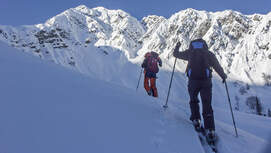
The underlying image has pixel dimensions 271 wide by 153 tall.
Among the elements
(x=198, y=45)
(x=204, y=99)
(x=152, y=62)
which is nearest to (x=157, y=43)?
(x=152, y=62)

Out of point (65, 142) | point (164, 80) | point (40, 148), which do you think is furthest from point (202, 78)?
point (164, 80)

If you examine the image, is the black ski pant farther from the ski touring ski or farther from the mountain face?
the mountain face

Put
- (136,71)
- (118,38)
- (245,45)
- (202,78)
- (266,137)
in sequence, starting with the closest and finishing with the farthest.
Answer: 1. (202,78)
2. (266,137)
3. (136,71)
4. (245,45)
5. (118,38)

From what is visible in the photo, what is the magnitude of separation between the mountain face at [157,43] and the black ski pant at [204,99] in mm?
83876

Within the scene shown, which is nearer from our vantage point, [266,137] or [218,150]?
[218,150]

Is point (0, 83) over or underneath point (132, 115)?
over

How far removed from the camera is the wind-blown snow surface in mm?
2523

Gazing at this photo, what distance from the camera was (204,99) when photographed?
496cm

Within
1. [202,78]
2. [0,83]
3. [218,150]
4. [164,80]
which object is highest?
[164,80]

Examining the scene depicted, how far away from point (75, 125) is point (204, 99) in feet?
Answer: 9.74

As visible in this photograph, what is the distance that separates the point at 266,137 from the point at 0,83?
603cm

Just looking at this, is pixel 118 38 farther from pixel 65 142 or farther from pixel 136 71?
pixel 65 142

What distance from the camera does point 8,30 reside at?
16825 cm

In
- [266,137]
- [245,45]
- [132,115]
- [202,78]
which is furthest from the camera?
[245,45]
